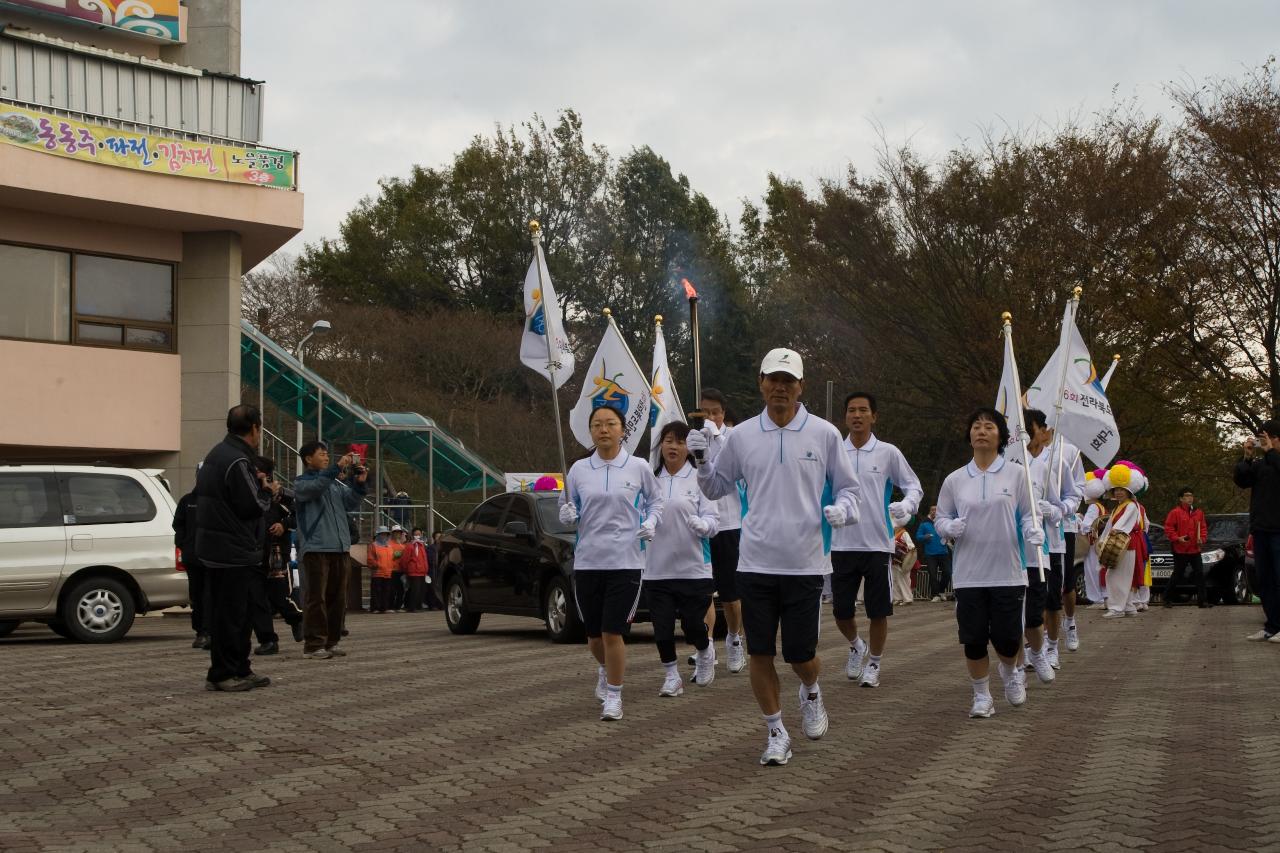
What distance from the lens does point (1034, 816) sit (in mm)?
6465

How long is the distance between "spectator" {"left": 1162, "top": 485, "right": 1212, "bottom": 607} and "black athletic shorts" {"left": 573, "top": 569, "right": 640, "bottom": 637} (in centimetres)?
1700

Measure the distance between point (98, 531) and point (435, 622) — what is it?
21.6 feet

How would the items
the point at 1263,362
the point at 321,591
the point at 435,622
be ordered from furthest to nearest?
the point at 1263,362 → the point at 435,622 → the point at 321,591

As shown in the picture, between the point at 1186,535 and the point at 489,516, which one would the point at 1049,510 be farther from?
the point at 1186,535

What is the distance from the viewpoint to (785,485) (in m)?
7.89

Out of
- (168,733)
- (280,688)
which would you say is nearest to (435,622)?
(280,688)

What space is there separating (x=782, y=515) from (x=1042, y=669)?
4.50m

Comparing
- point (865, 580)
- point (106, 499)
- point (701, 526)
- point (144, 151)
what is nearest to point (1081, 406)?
point (865, 580)

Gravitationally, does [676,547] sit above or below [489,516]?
below

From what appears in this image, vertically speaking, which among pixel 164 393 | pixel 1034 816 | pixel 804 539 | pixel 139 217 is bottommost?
pixel 1034 816

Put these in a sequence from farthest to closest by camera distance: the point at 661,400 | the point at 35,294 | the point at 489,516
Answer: the point at 35,294, the point at 489,516, the point at 661,400

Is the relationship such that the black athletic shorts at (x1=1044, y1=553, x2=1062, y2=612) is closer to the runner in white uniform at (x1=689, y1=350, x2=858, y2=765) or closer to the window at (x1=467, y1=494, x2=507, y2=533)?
the runner in white uniform at (x1=689, y1=350, x2=858, y2=765)

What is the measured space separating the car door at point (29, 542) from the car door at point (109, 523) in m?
0.14

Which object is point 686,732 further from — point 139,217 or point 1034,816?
point 139,217
